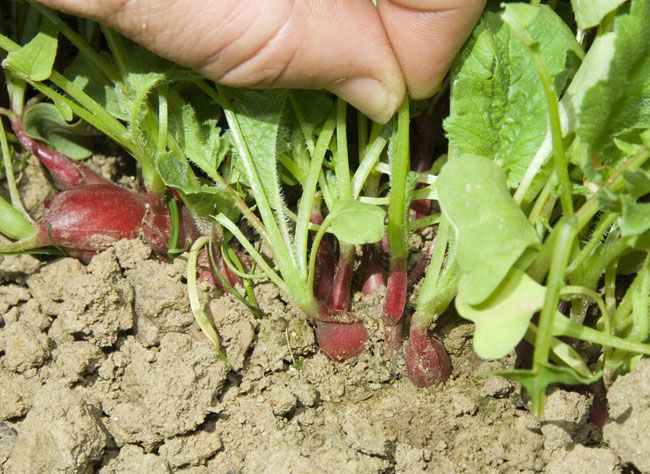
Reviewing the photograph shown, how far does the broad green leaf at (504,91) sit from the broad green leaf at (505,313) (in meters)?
0.27

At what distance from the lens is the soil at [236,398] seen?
1296 mm

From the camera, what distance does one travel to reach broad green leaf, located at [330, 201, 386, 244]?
1.18 meters

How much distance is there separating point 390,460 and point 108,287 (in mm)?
707

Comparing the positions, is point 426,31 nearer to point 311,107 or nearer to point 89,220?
point 311,107

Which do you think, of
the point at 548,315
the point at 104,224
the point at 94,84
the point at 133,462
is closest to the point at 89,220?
the point at 104,224

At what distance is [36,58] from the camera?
1.38m

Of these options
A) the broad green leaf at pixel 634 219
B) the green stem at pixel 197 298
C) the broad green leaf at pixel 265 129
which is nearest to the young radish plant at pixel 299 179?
the broad green leaf at pixel 265 129

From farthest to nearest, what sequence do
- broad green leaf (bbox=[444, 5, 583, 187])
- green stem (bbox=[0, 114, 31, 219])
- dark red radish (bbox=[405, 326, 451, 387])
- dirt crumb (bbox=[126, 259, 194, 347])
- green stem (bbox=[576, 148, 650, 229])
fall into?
green stem (bbox=[0, 114, 31, 219]) < dirt crumb (bbox=[126, 259, 194, 347]) < dark red radish (bbox=[405, 326, 451, 387]) < broad green leaf (bbox=[444, 5, 583, 187]) < green stem (bbox=[576, 148, 650, 229])

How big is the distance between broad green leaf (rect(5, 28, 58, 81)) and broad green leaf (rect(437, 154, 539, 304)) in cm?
85

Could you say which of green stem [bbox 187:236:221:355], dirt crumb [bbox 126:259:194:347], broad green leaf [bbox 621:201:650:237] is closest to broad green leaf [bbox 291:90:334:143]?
green stem [bbox 187:236:221:355]

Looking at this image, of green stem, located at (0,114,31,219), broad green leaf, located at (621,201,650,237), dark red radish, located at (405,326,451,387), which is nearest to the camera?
broad green leaf, located at (621,201,650,237)

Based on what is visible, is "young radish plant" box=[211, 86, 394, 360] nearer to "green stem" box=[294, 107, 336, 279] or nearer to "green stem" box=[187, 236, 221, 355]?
"green stem" box=[294, 107, 336, 279]

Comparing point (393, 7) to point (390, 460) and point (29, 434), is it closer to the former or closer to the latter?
point (390, 460)

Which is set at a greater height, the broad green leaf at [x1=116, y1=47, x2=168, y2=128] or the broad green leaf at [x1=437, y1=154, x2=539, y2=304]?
the broad green leaf at [x1=116, y1=47, x2=168, y2=128]
